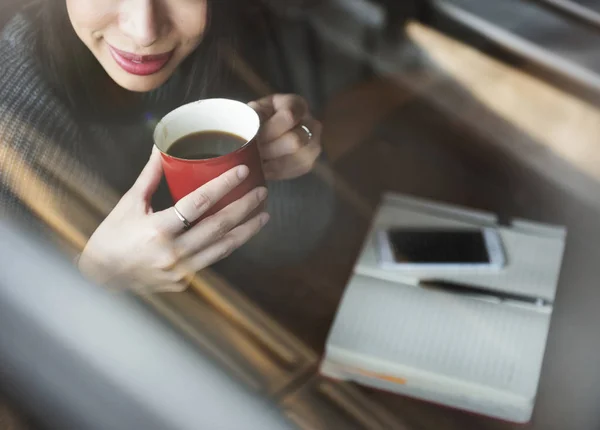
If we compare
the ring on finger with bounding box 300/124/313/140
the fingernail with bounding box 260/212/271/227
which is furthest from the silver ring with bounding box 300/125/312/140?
the fingernail with bounding box 260/212/271/227

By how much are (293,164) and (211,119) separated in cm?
14

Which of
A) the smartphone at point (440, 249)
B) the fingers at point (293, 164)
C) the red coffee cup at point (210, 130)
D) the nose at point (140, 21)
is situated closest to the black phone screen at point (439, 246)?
the smartphone at point (440, 249)

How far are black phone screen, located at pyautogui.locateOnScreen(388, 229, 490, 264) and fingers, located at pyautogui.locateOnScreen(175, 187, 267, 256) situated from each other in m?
0.25

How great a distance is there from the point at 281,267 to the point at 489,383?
0.76 feet

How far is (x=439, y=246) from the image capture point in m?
0.70

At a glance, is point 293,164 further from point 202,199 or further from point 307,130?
point 202,199

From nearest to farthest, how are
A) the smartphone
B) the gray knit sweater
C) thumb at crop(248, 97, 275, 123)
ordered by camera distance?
the gray knit sweater
thumb at crop(248, 97, 275, 123)
the smartphone

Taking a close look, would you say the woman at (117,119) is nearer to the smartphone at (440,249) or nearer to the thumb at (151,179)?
the thumb at (151,179)

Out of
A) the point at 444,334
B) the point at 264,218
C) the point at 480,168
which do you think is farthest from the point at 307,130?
the point at 480,168

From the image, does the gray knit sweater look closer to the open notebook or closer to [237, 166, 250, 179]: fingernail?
[237, 166, 250, 179]: fingernail

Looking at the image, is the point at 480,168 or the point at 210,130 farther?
the point at 480,168

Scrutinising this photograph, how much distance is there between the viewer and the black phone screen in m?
0.69

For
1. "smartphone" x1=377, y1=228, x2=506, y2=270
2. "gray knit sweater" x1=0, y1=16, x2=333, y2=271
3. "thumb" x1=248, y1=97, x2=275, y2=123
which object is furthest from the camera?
"smartphone" x1=377, y1=228, x2=506, y2=270

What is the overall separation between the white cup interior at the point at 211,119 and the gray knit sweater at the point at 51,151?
3 centimetres
